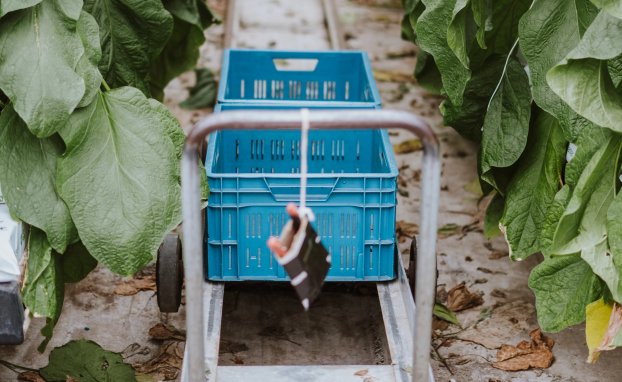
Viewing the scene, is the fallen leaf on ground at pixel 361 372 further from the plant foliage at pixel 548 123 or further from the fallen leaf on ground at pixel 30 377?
the fallen leaf on ground at pixel 30 377

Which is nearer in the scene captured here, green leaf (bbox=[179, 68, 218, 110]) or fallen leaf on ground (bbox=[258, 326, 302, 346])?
fallen leaf on ground (bbox=[258, 326, 302, 346])

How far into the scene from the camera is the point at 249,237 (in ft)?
7.15

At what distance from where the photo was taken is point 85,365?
230 centimetres

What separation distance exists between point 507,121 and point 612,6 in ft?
2.22

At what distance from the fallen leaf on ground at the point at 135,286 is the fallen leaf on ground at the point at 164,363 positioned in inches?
15.8

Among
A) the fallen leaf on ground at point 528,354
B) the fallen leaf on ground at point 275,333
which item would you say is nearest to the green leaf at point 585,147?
the fallen leaf on ground at point 528,354

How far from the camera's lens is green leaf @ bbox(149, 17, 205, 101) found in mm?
3064

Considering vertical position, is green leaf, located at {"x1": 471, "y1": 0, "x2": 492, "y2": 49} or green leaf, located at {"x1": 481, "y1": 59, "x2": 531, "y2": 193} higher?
green leaf, located at {"x1": 471, "y1": 0, "x2": 492, "y2": 49}

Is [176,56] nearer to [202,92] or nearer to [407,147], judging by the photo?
[202,92]

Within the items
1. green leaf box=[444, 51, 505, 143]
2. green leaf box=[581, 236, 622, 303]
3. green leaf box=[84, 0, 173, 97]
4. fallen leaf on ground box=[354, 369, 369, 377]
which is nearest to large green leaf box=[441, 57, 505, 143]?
green leaf box=[444, 51, 505, 143]

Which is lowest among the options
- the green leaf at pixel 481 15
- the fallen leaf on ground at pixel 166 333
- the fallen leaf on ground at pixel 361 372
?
the fallen leaf on ground at pixel 166 333

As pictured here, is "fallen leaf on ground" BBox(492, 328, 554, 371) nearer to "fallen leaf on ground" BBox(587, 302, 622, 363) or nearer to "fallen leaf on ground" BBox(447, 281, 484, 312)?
"fallen leaf on ground" BBox(447, 281, 484, 312)

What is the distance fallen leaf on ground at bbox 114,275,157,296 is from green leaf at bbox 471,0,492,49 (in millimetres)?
1660

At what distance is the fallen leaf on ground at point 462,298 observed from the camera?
275 cm
